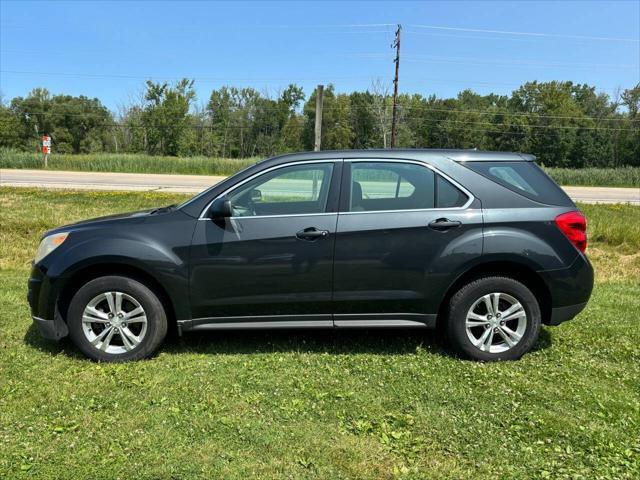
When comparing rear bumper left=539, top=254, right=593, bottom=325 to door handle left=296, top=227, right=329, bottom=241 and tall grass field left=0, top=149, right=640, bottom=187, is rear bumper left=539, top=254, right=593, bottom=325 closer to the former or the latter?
door handle left=296, top=227, right=329, bottom=241

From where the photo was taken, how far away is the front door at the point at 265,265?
3.93m

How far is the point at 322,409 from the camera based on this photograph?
3.33m

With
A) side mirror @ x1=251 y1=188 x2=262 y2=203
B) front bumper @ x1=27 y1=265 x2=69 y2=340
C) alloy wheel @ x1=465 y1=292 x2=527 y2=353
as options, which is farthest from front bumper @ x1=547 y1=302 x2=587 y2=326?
front bumper @ x1=27 y1=265 x2=69 y2=340

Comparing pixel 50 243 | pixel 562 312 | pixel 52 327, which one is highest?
pixel 50 243

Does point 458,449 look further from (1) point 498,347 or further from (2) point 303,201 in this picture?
(2) point 303,201

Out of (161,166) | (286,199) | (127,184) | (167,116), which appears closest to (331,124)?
(167,116)

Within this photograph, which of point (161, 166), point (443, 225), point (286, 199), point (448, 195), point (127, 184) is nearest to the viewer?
point (443, 225)

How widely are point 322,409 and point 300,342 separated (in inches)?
48.2

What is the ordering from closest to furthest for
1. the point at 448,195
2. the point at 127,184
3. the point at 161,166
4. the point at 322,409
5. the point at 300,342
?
1. the point at 322,409
2. the point at 448,195
3. the point at 300,342
4. the point at 127,184
5. the point at 161,166

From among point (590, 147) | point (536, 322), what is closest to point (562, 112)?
point (590, 147)

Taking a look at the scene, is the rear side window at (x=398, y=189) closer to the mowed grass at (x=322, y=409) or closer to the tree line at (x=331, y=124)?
the mowed grass at (x=322, y=409)

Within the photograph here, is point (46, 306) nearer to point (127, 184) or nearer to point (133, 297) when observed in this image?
point (133, 297)

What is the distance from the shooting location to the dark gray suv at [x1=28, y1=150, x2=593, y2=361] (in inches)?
155

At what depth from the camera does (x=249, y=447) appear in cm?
290
